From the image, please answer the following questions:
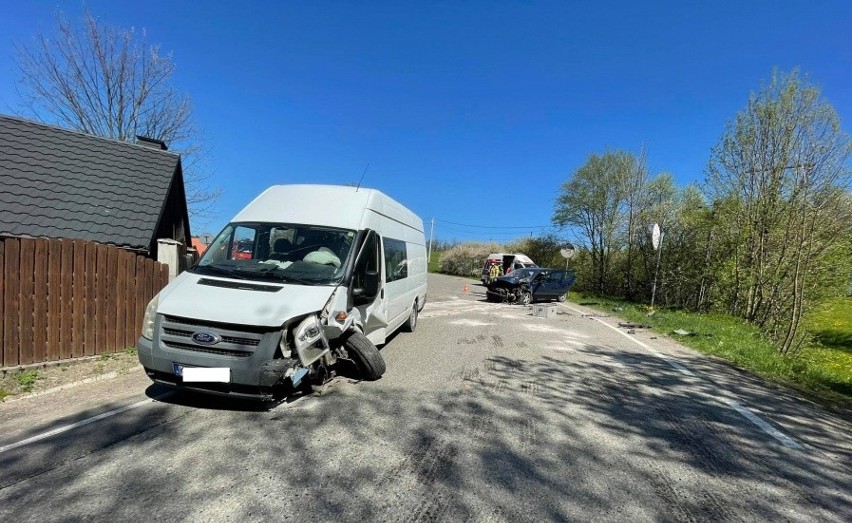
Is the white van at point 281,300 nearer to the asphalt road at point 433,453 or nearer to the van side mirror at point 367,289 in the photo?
the van side mirror at point 367,289

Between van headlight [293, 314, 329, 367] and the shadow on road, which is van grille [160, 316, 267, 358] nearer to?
van headlight [293, 314, 329, 367]

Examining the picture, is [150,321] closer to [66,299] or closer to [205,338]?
[205,338]

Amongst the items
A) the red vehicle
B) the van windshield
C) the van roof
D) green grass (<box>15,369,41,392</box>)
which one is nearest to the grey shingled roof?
green grass (<box>15,369,41,392</box>)

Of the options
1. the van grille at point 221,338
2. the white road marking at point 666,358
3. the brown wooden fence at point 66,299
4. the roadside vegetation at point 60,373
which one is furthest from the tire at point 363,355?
the white road marking at point 666,358

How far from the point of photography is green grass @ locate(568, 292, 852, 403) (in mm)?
7867

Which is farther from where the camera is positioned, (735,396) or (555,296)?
(555,296)

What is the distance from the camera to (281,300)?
457cm

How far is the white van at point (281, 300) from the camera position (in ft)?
13.9

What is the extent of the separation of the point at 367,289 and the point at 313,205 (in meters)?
1.60

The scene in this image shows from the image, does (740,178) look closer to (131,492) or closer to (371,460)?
(371,460)

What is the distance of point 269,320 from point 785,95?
1756 cm

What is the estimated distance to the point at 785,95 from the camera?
48.2ft

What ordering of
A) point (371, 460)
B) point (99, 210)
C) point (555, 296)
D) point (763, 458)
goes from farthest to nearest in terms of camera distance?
point (555, 296), point (99, 210), point (763, 458), point (371, 460)

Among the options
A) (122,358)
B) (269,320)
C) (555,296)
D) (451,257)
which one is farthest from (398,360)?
(451,257)
